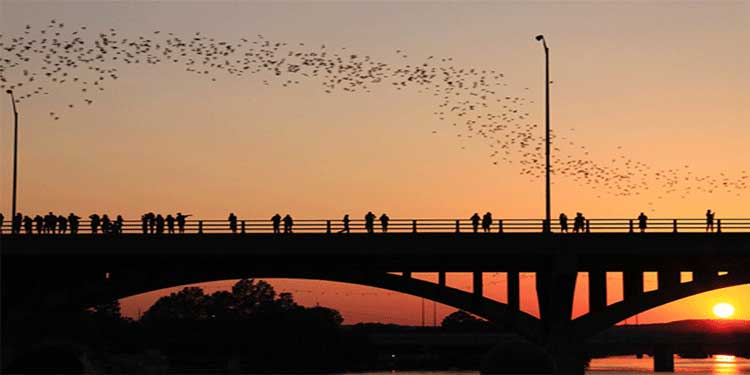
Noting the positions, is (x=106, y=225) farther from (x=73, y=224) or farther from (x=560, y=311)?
(x=560, y=311)

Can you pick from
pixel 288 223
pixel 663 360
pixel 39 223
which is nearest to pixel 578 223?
→ pixel 288 223

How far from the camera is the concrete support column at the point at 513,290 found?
74312 millimetres

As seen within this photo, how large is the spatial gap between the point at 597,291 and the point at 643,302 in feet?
8.76

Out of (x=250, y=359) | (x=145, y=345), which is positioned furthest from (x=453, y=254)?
(x=145, y=345)

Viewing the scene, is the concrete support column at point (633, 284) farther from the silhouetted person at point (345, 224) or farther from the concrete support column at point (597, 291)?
the silhouetted person at point (345, 224)

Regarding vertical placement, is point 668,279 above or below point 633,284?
above

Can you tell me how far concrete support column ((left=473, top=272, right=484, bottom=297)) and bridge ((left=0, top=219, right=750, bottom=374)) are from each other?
0.05 m

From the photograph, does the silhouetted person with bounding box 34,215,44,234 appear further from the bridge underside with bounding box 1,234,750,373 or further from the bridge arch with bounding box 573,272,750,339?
the bridge arch with bounding box 573,272,750,339

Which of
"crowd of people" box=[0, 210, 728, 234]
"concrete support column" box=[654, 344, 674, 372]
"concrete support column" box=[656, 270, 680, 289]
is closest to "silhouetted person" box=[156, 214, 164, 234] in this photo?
"crowd of people" box=[0, 210, 728, 234]

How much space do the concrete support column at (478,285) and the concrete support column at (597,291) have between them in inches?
227

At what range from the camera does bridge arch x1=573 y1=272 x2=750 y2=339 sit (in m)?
73.4

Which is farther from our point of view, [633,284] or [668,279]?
[668,279]

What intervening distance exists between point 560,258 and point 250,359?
3391 inches

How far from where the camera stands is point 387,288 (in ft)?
246
